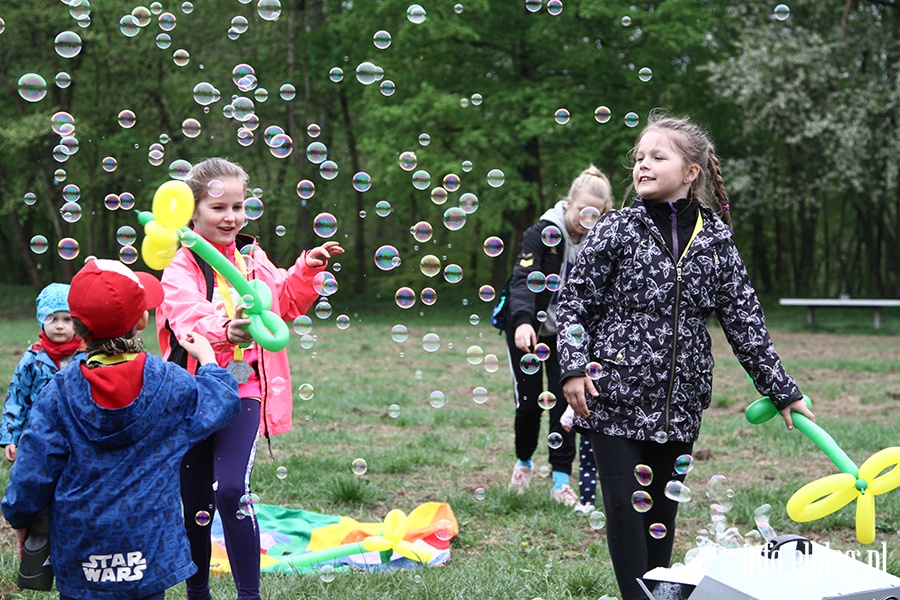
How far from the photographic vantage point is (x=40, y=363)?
3.88m

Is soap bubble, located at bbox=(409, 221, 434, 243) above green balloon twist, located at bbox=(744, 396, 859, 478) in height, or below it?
above

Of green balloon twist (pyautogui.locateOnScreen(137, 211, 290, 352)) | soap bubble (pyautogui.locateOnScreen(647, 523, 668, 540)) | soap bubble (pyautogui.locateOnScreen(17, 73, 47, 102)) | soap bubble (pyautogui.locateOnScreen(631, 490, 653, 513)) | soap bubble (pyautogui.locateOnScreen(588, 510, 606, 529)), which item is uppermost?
soap bubble (pyautogui.locateOnScreen(17, 73, 47, 102))

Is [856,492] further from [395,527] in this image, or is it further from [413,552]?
[395,527]

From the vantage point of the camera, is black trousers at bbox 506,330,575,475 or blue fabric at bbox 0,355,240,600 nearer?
blue fabric at bbox 0,355,240,600

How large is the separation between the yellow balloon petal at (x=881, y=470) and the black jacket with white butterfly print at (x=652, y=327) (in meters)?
0.38

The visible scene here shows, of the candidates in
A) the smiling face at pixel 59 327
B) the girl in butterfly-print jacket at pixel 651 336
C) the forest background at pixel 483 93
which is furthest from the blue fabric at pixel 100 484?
the forest background at pixel 483 93

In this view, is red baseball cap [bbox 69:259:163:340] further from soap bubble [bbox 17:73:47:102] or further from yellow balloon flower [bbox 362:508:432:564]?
soap bubble [bbox 17:73:47:102]

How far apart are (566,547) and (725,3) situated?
20.0 meters

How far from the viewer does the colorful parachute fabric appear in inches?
155

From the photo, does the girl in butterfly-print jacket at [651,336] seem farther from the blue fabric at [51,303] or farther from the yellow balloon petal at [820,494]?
the blue fabric at [51,303]

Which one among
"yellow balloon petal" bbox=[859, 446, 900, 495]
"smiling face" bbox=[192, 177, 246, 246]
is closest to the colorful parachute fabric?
"smiling face" bbox=[192, 177, 246, 246]

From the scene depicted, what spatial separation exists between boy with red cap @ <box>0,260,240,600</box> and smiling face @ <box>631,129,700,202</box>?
1564 millimetres

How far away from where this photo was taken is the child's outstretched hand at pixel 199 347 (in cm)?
288

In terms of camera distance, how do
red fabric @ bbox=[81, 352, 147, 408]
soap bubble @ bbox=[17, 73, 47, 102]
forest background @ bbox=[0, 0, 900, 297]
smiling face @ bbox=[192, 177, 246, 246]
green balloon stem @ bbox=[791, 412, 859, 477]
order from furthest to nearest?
forest background @ bbox=[0, 0, 900, 297] → soap bubble @ bbox=[17, 73, 47, 102] → smiling face @ bbox=[192, 177, 246, 246] → green balloon stem @ bbox=[791, 412, 859, 477] → red fabric @ bbox=[81, 352, 147, 408]
